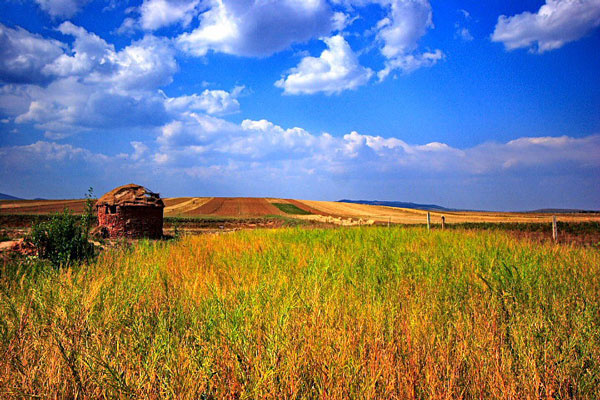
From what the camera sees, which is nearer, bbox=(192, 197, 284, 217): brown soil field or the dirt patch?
the dirt patch

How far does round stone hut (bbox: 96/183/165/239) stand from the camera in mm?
11711

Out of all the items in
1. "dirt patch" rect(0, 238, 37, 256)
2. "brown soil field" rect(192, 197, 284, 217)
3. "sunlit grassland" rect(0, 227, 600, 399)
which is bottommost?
"sunlit grassland" rect(0, 227, 600, 399)

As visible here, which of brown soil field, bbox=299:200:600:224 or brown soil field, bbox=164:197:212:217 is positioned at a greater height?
brown soil field, bbox=164:197:212:217

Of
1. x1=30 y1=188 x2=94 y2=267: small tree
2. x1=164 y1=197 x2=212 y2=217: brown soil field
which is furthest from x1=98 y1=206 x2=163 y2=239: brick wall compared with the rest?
x1=164 y1=197 x2=212 y2=217: brown soil field

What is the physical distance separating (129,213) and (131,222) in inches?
14.2

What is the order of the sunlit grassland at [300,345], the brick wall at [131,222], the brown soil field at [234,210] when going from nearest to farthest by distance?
the sunlit grassland at [300,345] < the brick wall at [131,222] < the brown soil field at [234,210]

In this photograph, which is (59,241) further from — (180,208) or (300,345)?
(180,208)

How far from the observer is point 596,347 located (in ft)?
7.21

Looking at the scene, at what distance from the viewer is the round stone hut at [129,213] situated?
11711 mm

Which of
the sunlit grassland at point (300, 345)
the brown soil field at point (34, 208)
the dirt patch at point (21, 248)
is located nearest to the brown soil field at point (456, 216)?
the dirt patch at point (21, 248)

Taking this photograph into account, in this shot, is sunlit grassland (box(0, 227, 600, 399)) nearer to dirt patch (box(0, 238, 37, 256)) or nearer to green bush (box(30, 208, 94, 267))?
green bush (box(30, 208, 94, 267))

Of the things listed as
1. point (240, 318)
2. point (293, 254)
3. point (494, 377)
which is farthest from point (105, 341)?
point (293, 254)

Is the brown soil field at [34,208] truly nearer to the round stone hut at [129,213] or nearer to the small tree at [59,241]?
the round stone hut at [129,213]

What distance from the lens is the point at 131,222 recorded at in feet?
38.9
